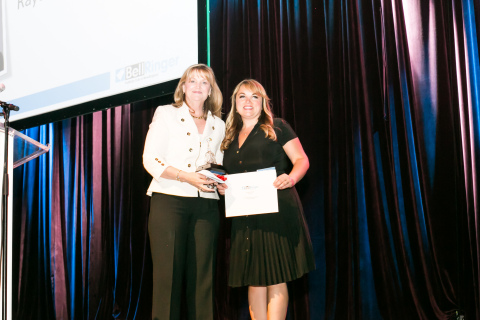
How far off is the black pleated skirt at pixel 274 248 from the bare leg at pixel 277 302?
0.32 feet

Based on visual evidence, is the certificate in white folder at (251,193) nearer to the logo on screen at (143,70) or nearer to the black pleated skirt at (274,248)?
the black pleated skirt at (274,248)

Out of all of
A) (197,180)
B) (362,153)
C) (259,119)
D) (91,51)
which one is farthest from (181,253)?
(91,51)

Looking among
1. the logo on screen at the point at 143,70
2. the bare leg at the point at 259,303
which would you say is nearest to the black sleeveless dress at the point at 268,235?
the bare leg at the point at 259,303

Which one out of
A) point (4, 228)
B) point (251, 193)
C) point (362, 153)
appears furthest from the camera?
point (362, 153)

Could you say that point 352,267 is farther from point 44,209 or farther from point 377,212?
point 44,209

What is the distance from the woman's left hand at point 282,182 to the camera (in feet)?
8.07

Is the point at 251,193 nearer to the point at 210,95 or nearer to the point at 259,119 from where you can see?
the point at 259,119

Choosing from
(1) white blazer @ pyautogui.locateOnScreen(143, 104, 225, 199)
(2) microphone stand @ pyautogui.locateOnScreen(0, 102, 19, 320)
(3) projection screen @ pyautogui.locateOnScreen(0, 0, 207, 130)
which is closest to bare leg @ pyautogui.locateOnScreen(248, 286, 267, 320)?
(1) white blazer @ pyautogui.locateOnScreen(143, 104, 225, 199)

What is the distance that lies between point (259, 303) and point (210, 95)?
120 cm

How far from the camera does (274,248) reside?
250 cm

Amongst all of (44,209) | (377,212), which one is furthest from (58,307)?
(377,212)

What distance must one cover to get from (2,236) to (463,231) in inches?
94.2

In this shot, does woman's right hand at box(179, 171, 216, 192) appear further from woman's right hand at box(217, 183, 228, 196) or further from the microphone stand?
the microphone stand

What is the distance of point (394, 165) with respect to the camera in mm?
3029
